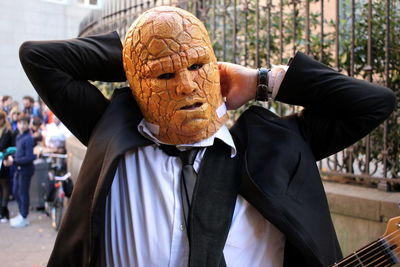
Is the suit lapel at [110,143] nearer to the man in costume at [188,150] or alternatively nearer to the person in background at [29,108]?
the man in costume at [188,150]

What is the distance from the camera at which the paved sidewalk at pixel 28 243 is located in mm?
5250

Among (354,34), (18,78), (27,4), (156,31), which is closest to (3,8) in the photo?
(27,4)

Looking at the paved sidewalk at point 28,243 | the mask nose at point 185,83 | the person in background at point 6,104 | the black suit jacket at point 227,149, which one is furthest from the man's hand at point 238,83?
the person in background at point 6,104

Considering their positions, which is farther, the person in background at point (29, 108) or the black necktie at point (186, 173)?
the person in background at point (29, 108)

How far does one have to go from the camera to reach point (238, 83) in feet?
6.43

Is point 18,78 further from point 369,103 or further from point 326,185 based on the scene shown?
point 369,103

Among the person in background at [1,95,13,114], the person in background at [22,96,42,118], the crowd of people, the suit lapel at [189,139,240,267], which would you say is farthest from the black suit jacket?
the person in background at [1,95,13,114]

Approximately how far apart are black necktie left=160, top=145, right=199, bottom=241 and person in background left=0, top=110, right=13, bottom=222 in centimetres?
587

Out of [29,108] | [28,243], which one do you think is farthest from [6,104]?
[28,243]

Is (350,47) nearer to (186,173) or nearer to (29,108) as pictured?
(186,173)

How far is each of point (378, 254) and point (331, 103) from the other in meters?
0.62

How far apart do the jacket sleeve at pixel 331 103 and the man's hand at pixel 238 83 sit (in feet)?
0.47

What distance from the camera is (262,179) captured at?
5.44ft

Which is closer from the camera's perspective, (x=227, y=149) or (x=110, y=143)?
(x=110, y=143)
